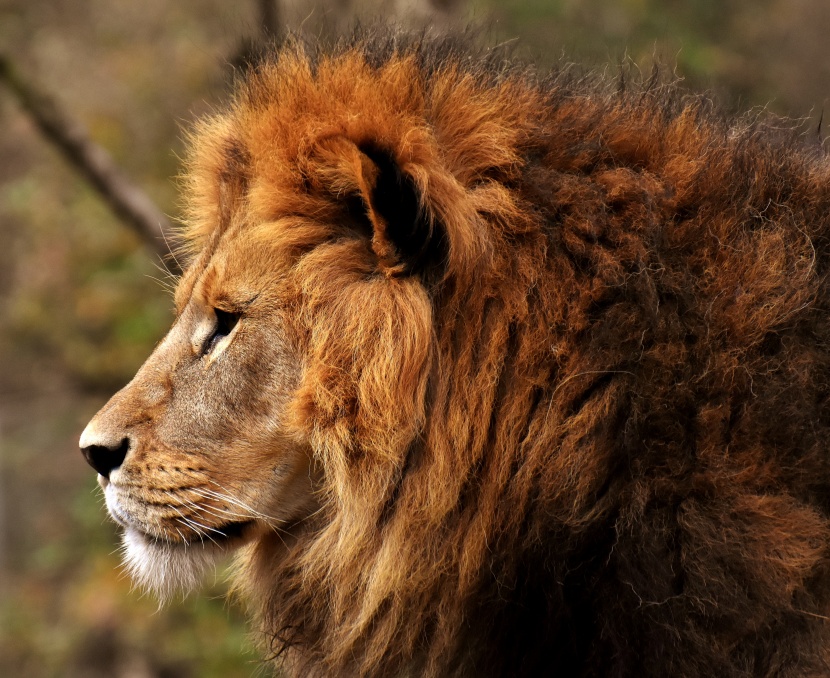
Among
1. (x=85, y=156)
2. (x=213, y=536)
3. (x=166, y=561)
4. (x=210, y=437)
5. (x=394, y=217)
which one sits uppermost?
(x=85, y=156)

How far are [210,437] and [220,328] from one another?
30cm

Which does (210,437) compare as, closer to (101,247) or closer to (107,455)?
(107,455)

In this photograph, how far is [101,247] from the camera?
27.7 ft

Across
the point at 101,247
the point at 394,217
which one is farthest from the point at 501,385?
→ the point at 101,247

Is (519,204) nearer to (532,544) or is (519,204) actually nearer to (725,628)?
(532,544)

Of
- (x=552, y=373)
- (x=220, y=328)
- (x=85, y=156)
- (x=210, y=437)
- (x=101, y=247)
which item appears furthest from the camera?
(x=101, y=247)

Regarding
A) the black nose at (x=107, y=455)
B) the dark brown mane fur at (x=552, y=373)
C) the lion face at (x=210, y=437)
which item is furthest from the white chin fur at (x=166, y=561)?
the dark brown mane fur at (x=552, y=373)

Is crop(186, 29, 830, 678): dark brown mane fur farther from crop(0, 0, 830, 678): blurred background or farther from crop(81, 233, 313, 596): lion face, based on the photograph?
crop(0, 0, 830, 678): blurred background

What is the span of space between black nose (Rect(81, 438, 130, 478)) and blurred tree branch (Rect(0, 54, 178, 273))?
9.22ft

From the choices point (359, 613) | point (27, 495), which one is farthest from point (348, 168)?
point (27, 495)

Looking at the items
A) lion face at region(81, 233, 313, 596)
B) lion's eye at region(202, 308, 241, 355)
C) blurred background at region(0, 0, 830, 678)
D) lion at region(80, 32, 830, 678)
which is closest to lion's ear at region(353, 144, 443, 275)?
lion at region(80, 32, 830, 678)

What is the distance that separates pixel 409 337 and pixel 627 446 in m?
0.56

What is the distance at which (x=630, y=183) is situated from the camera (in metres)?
2.39

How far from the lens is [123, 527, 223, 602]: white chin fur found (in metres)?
2.70
